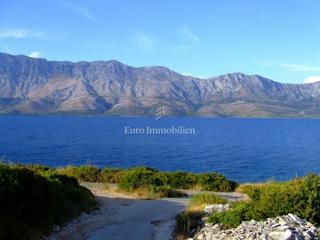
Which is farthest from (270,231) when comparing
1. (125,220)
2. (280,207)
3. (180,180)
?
(180,180)

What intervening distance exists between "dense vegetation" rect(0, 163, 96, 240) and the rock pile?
5.37 metres

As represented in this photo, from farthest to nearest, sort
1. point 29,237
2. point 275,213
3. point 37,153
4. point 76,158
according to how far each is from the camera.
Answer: point 37,153
point 76,158
point 275,213
point 29,237

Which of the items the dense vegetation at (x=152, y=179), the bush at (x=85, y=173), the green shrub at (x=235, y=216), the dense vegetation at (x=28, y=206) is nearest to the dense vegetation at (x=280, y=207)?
the green shrub at (x=235, y=216)

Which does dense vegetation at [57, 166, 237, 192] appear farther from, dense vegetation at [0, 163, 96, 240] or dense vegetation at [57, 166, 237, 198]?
dense vegetation at [0, 163, 96, 240]

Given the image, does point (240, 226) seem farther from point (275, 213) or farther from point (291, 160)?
point (291, 160)

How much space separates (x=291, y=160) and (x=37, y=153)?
46523 mm

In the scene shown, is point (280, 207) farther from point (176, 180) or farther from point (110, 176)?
point (110, 176)

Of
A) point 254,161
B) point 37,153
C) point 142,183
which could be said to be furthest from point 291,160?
point 142,183

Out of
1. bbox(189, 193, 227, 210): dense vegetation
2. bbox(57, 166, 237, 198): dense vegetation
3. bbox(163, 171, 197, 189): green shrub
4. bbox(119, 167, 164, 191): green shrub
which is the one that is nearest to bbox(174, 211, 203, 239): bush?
bbox(189, 193, 227, 210): dense vegetation

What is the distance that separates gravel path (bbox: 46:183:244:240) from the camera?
1692cm

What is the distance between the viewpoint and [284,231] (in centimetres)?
1324

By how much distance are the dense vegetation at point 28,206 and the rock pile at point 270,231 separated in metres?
5.37

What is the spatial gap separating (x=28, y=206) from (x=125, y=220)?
5338 mm

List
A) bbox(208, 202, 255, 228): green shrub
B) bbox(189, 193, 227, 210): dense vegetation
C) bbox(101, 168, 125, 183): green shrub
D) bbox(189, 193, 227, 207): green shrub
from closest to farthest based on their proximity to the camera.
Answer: bbox(208, 202, 255, 228): green shrub, bbox(189, 193, 227, 210): dense vegetation, bbox(189, 193, 227, 207): green shrub, bbox(101, 168, 125, 183): green shrub
